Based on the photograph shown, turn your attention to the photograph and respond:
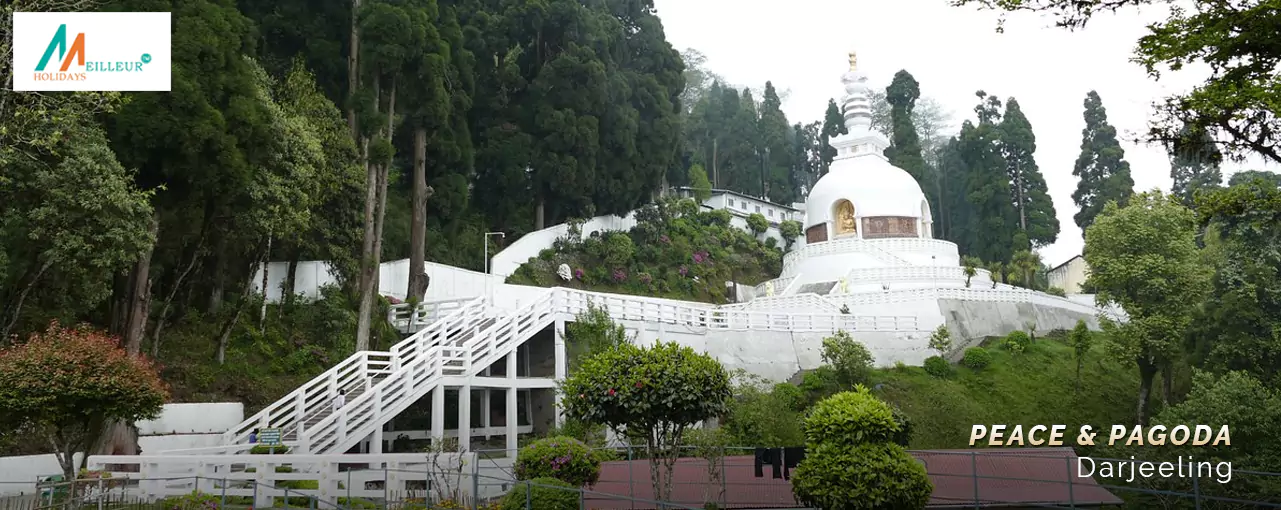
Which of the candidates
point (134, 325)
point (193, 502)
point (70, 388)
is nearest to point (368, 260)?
point (134, 325)

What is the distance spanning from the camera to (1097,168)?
1911 inches

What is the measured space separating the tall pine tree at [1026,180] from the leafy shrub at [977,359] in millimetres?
23521

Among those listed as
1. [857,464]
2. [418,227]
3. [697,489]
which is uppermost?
[418,227]

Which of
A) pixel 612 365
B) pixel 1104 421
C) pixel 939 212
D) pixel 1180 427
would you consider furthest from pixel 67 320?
pixel 939 212

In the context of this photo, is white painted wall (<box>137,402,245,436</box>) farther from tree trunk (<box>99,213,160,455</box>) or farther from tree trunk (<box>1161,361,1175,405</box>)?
tree trunk (<box>1161,361,1175,405</box>)

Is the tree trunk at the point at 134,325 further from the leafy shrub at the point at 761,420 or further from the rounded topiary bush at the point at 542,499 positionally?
the leafy shrub at the point at 761,420

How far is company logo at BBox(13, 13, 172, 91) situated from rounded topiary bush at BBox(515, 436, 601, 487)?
408 inches

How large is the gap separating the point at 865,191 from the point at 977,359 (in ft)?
55.4

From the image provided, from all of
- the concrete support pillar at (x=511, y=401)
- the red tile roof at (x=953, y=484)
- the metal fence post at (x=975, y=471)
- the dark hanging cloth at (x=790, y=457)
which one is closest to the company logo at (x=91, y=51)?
the concrete support pillar at (x=511, y=401)

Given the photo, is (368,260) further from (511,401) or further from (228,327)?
(511,401)

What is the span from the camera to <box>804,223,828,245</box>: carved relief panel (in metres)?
44.5

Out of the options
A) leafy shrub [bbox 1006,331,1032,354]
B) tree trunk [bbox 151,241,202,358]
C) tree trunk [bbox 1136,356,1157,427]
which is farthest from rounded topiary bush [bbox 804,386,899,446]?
leafy shrub [bbox 1006,331,1032,354]

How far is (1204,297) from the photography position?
2441cm

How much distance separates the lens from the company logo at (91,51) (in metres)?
15.6
